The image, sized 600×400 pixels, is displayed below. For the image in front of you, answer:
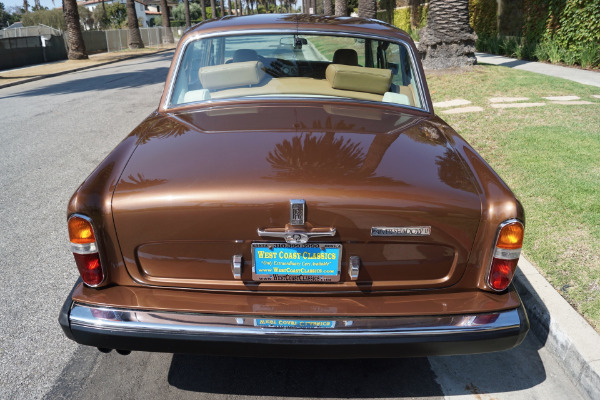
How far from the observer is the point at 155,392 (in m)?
2.69

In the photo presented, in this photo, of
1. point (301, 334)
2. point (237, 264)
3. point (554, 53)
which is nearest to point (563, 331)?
point (301, 334)

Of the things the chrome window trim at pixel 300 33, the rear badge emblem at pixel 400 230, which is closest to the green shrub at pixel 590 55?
the chrome window trim at pixel 300 33

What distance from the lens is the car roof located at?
3539 millimetres

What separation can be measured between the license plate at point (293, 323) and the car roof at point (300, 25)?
209 cm

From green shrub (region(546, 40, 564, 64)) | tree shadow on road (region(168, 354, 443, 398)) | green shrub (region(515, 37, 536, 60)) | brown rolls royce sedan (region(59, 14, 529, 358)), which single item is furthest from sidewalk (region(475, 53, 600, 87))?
brown rolls royce sedan (region(59, 14, 529, 358))

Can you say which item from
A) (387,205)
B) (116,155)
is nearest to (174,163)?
(116,155)

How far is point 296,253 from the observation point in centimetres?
224

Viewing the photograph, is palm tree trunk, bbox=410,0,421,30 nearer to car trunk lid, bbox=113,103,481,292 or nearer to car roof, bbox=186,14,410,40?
car roof, bbox=186,14,410,40

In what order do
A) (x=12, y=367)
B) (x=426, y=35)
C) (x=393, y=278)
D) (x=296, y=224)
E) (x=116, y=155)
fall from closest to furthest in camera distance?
(x=296, y=224) → (x=393, y=278) → (x=116, y=155) → (x=12, y=367) → (x=426, y=35)

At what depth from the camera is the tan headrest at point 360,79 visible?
3537mm

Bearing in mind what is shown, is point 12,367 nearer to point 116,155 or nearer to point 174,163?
point 116,155

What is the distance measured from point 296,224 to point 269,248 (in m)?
0.17

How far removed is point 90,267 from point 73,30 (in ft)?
91.1

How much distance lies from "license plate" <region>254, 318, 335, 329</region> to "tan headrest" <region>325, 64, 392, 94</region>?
1849mm
